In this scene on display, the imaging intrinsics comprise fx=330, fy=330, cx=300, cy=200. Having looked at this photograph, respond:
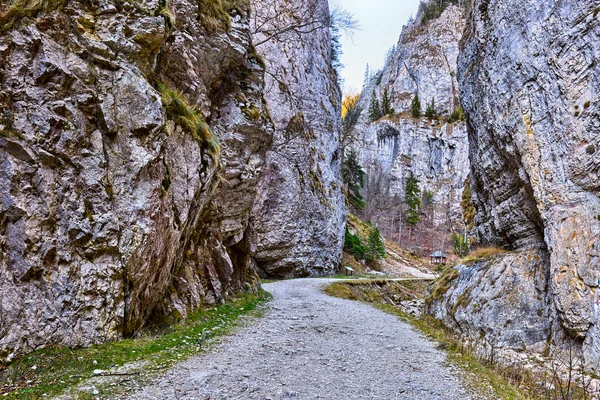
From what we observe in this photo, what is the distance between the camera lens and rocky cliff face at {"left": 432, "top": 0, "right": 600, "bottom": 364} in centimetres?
915

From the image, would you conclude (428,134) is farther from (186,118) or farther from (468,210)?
(186,118)

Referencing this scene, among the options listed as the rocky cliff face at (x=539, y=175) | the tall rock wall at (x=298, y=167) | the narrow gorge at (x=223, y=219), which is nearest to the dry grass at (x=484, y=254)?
the narrow gorge at (x=223, y=219)

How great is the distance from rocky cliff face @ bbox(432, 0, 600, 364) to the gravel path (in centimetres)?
422

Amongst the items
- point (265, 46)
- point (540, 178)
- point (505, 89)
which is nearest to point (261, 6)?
point (265, 46)

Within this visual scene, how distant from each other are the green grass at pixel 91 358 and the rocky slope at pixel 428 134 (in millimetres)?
60118

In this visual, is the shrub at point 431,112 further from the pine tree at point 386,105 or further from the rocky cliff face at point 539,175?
the rocky cliff face at point 539,175

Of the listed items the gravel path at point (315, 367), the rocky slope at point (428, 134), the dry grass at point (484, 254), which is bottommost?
the gravel path at point (315, 367)

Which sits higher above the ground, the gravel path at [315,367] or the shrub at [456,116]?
the shrub at [456,116]

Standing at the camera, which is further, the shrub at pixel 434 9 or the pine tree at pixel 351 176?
the shrub at pixel 434 9

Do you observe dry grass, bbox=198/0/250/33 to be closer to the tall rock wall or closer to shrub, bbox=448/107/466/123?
the tall rock wall

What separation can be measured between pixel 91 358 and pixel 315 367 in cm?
331

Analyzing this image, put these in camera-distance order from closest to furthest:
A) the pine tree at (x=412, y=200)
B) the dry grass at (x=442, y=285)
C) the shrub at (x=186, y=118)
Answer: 1. the shrub at (x=186, y=118)
2. the dry grass at (x=442, y=285)
3. the pine tree at (x=412, y=200)

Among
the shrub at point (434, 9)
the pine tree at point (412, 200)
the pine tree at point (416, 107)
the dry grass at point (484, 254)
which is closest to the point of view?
the dry grass at point (484, 254)

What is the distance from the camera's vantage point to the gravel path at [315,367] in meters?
4.36
